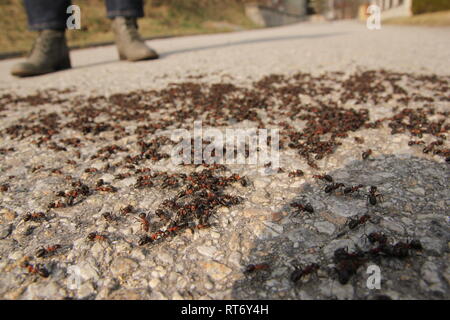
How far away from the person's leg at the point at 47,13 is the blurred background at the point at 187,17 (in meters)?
9.10

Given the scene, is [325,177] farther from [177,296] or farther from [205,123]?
[205,123]

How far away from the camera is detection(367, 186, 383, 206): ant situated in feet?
11.9

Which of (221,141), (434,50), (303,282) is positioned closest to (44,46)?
(221,141)

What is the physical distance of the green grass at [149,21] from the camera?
24453mm

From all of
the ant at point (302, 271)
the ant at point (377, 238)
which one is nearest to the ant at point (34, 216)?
the ant at point (302, 271)

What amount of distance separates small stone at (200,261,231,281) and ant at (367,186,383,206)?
184 centimetres

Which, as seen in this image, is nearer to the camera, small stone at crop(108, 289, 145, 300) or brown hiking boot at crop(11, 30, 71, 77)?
small stone at crop(108, 289, 145, 300)

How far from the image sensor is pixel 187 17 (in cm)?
4222

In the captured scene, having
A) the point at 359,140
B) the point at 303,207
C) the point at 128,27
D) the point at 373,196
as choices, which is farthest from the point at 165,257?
the point at 128,27

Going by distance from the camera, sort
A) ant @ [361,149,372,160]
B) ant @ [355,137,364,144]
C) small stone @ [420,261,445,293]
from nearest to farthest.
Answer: small stone @ [420,261,445,293], ant @ [361,149,372,160], ant @ [355,137,364,144]

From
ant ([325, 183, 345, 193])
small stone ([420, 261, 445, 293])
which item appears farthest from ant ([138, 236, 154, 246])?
small stone ([420, 261, 445, 293])

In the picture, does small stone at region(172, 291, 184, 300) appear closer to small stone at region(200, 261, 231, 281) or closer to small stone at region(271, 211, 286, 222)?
small stone at region(200, 261, 231, 281)
